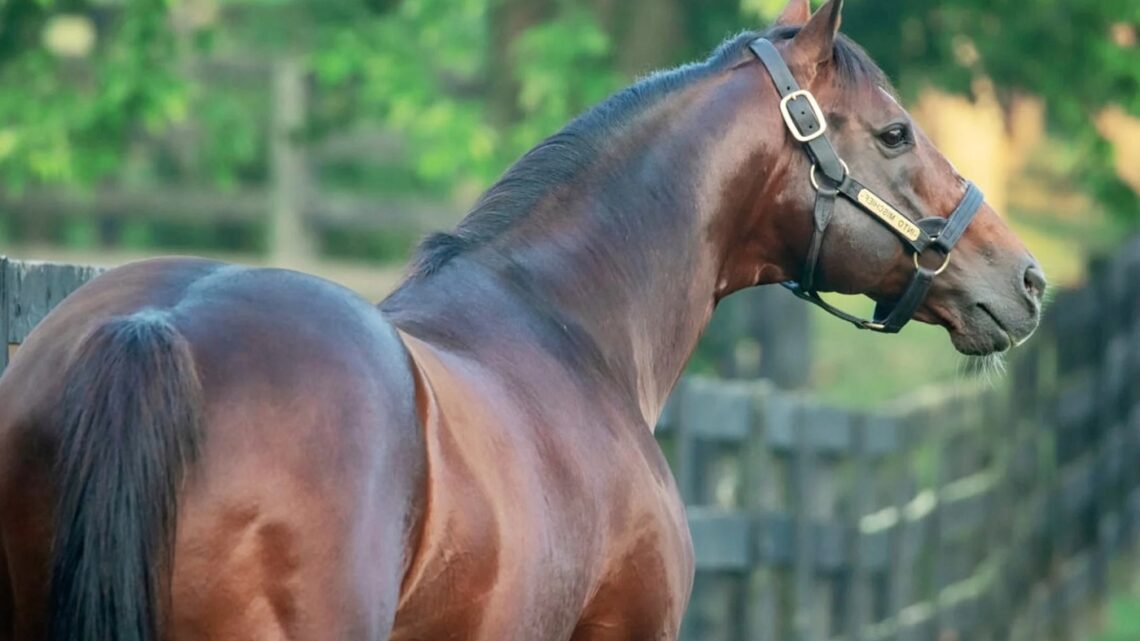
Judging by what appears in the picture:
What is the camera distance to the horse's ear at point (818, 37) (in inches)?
148

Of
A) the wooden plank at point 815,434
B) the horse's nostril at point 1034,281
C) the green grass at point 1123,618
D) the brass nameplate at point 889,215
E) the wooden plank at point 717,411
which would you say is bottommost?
the green grass at point 1123,618

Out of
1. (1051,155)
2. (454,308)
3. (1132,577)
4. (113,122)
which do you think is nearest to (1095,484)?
(1132,577)

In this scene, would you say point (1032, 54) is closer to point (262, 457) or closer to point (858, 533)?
point (858, 533)

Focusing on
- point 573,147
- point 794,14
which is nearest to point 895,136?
point 794,14

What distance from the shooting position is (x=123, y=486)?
2.38m

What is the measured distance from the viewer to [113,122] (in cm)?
886

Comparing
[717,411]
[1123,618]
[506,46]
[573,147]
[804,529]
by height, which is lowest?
[1123,618]

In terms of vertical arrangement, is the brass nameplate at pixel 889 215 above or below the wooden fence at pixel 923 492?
above

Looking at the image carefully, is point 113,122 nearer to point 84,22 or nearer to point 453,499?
point 84,22

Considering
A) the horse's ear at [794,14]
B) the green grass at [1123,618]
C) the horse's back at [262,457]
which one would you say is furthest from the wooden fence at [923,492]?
the horse's ear at [794,14]

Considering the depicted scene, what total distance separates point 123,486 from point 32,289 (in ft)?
4.49

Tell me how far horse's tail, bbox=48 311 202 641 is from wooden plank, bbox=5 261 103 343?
1.12m

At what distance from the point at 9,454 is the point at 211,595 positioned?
384 millimetres

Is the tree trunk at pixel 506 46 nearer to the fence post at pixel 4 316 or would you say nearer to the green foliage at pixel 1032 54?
the green foliage at pixel 1032 54
